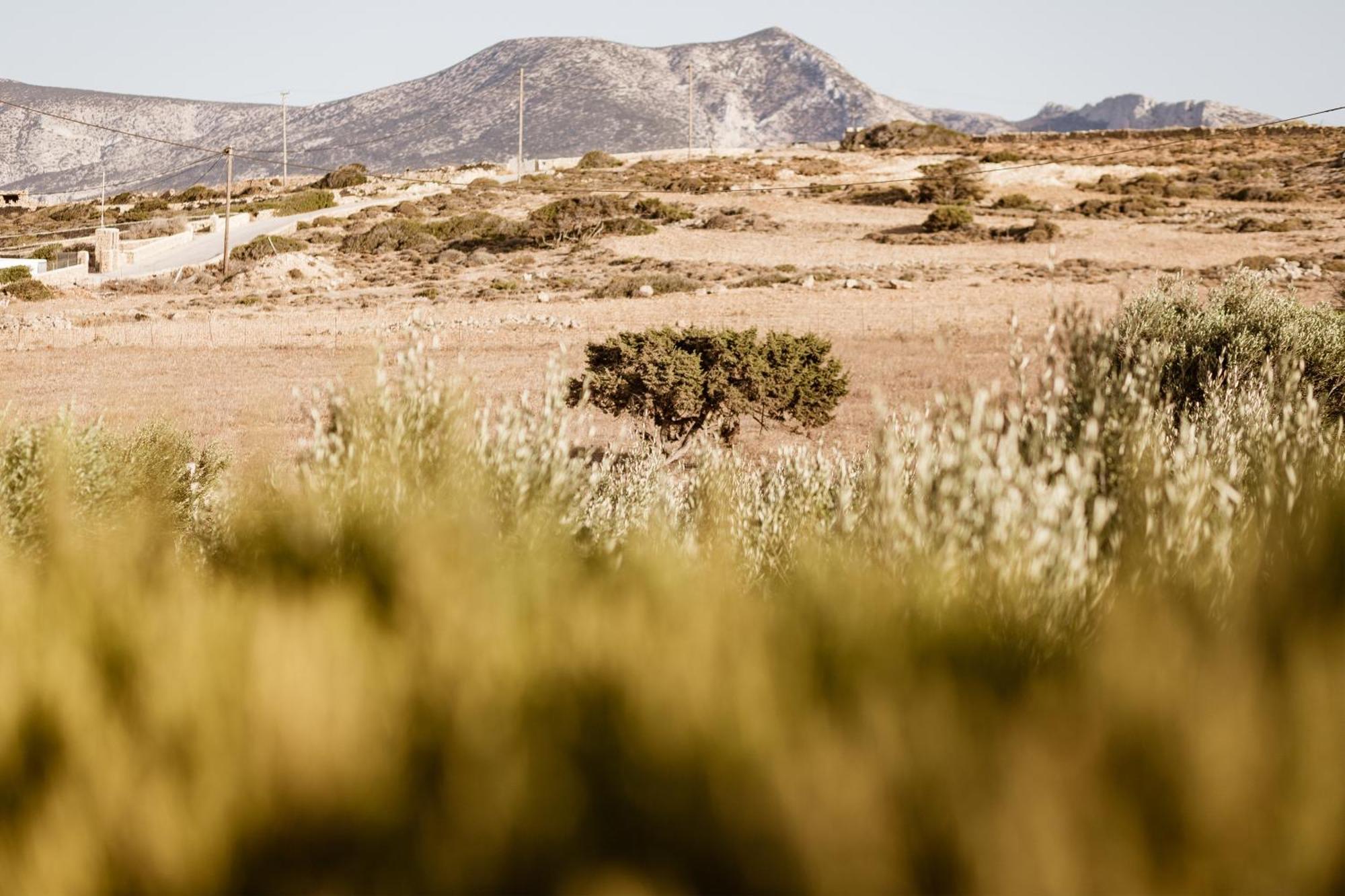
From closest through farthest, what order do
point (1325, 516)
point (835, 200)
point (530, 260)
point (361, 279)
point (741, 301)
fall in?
point (1325, 516), point (741, 301), point (361, 279), point (530, 260), point (835, 200)

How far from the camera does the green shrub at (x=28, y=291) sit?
41844mm

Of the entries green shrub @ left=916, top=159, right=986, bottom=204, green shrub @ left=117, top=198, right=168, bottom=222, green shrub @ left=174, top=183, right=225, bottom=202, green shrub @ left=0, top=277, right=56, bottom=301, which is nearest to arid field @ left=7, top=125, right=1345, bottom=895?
green shrub @ left=0, top=277, right=56, bottom=301

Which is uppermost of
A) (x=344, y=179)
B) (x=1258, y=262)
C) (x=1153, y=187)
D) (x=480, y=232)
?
(x=344, y=179)

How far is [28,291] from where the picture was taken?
42.4 meters

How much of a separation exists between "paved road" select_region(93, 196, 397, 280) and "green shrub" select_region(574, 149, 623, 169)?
1813 centimetres

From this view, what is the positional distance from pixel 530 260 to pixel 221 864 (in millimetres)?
48141

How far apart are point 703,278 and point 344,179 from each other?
170 feet

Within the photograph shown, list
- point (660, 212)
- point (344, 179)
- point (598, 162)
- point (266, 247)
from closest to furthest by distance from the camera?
1. point (266, 247)
2. point (660, 212)
3. point (344, 179)
4. point (598, 162)

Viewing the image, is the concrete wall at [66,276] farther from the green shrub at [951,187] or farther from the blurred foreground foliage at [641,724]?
the blurred foreground foliage at [641,724]

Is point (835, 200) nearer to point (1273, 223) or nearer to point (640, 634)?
point (1273, 223)

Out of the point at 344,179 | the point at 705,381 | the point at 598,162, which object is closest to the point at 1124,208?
the point at 598,162

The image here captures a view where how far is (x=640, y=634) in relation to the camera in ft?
5.14

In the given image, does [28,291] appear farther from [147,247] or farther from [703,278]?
[703,278]

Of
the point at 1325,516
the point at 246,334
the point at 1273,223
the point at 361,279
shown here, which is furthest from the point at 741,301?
the point at 1325,516
